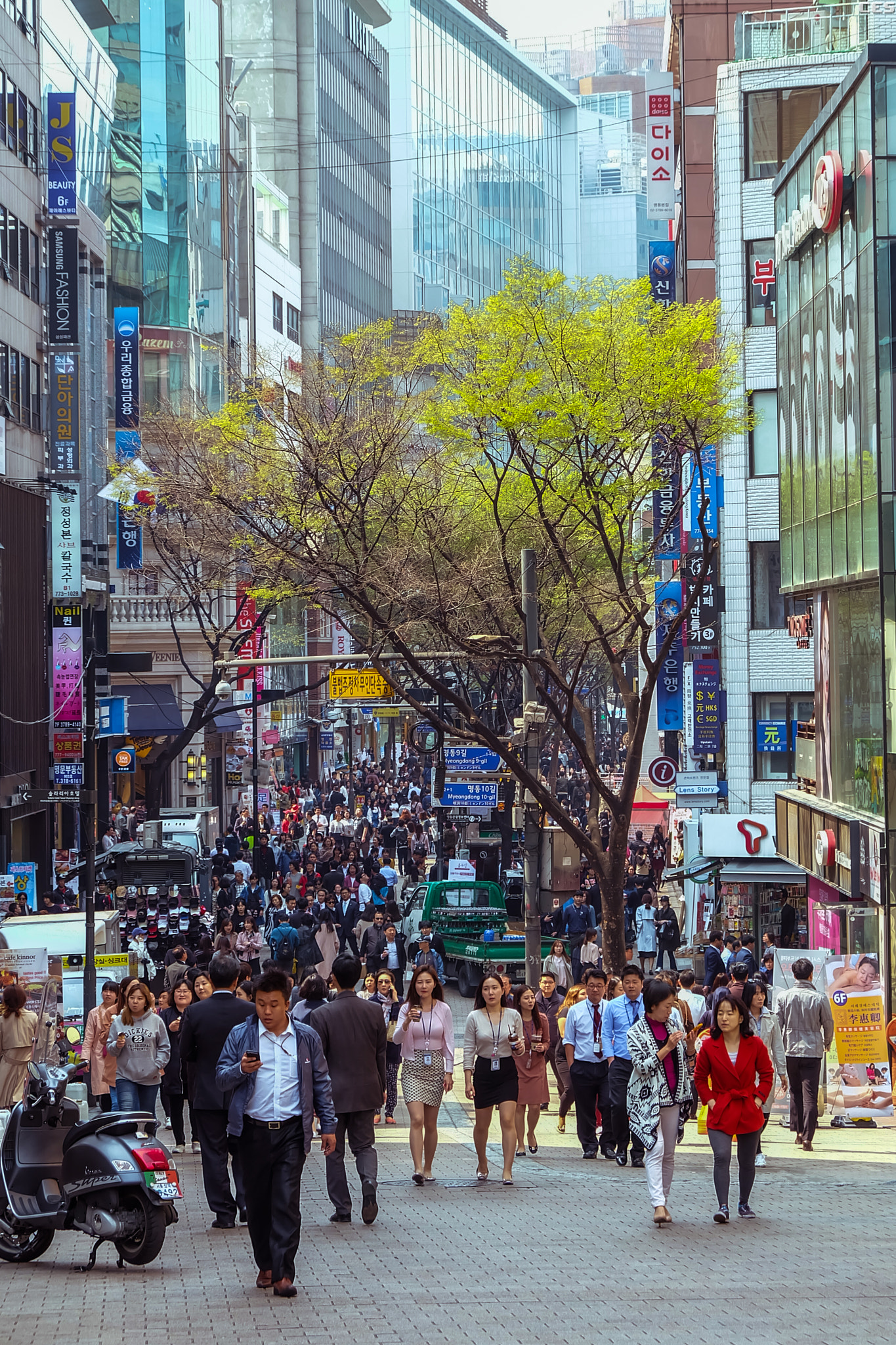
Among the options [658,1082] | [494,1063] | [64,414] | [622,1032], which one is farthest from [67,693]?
[658,1082]

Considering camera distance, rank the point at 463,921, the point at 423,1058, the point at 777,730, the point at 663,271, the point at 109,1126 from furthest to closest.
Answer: the point at 663,271 < the point at 777,730 < the point at 463,921 < the point at 423,1058 < the point at 109,1126

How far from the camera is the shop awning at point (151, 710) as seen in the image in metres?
50.1

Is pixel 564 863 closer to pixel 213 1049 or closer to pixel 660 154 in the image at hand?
pixel 660 154

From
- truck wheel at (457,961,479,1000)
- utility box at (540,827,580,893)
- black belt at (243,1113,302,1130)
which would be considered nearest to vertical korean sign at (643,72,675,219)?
utility box at (540,827,580,893)

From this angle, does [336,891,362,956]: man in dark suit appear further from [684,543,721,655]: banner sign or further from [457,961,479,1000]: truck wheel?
[684,543,721,655]: banner sign

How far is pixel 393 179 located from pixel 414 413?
4541 inches

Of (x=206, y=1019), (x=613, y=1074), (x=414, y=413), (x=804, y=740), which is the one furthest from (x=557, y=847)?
(x=206, y=1019)

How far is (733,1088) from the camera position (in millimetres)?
10383

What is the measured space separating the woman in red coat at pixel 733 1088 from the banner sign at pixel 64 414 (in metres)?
30.7

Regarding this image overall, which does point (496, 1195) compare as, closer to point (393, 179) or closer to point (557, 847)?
point (557, 847)

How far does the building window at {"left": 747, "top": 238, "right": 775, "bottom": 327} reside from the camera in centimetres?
3859

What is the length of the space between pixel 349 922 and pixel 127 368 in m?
22.1

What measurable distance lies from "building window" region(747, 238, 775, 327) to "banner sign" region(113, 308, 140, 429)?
16641 millimetres

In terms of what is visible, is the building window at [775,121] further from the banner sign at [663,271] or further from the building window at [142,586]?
the building window at [142,586]
